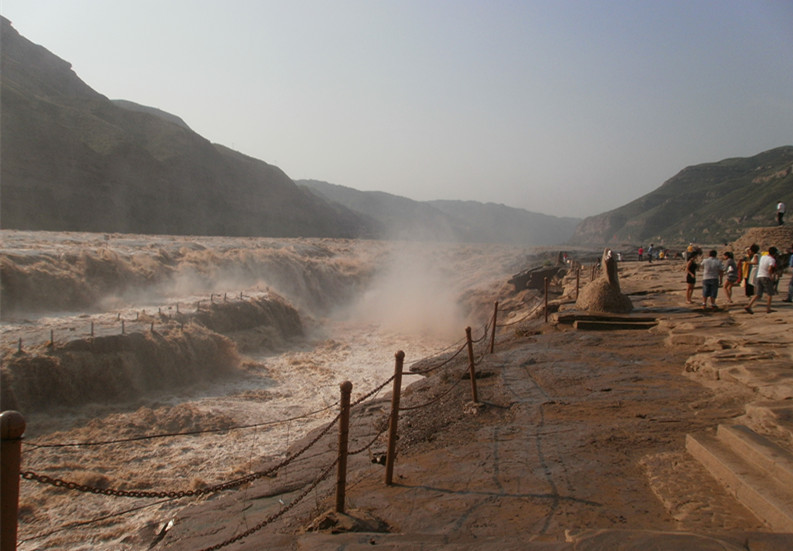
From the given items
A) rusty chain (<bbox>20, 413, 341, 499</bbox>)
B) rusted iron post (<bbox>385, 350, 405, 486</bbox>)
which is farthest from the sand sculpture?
rusty chain (<bbox>20, 413, 341, 499</bbox>)

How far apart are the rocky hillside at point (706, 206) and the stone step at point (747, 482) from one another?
57.8m

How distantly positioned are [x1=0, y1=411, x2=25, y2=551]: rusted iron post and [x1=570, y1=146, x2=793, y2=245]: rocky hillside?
2446 inches

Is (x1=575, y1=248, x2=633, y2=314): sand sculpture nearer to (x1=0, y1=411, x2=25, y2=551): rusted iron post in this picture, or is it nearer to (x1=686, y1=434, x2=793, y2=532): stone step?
(x1=686, y1=434, x2=793, y2=532): stone step

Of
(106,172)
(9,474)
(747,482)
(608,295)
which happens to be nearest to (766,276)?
(608,295)

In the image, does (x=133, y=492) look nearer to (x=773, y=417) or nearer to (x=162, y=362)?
Result: (x=773, y=417)

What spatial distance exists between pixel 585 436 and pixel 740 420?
1547 mm

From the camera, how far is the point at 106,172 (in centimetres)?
→ 4541

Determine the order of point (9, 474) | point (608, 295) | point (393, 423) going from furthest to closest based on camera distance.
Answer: point (608, 295) < point (393, 423) < point (9, 474)

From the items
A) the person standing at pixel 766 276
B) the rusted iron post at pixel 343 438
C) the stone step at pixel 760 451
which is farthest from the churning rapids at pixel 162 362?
the person standing at pixel 766 276

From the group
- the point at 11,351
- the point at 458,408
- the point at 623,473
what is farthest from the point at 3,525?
the point at 11,351

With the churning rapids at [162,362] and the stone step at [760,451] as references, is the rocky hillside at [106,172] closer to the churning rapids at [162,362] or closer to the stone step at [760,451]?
the churning rapids at [162,362]

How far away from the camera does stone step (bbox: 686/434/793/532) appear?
3297mm

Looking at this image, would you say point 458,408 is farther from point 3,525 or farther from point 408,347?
point 408,347

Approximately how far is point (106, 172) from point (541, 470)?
1986 inches
